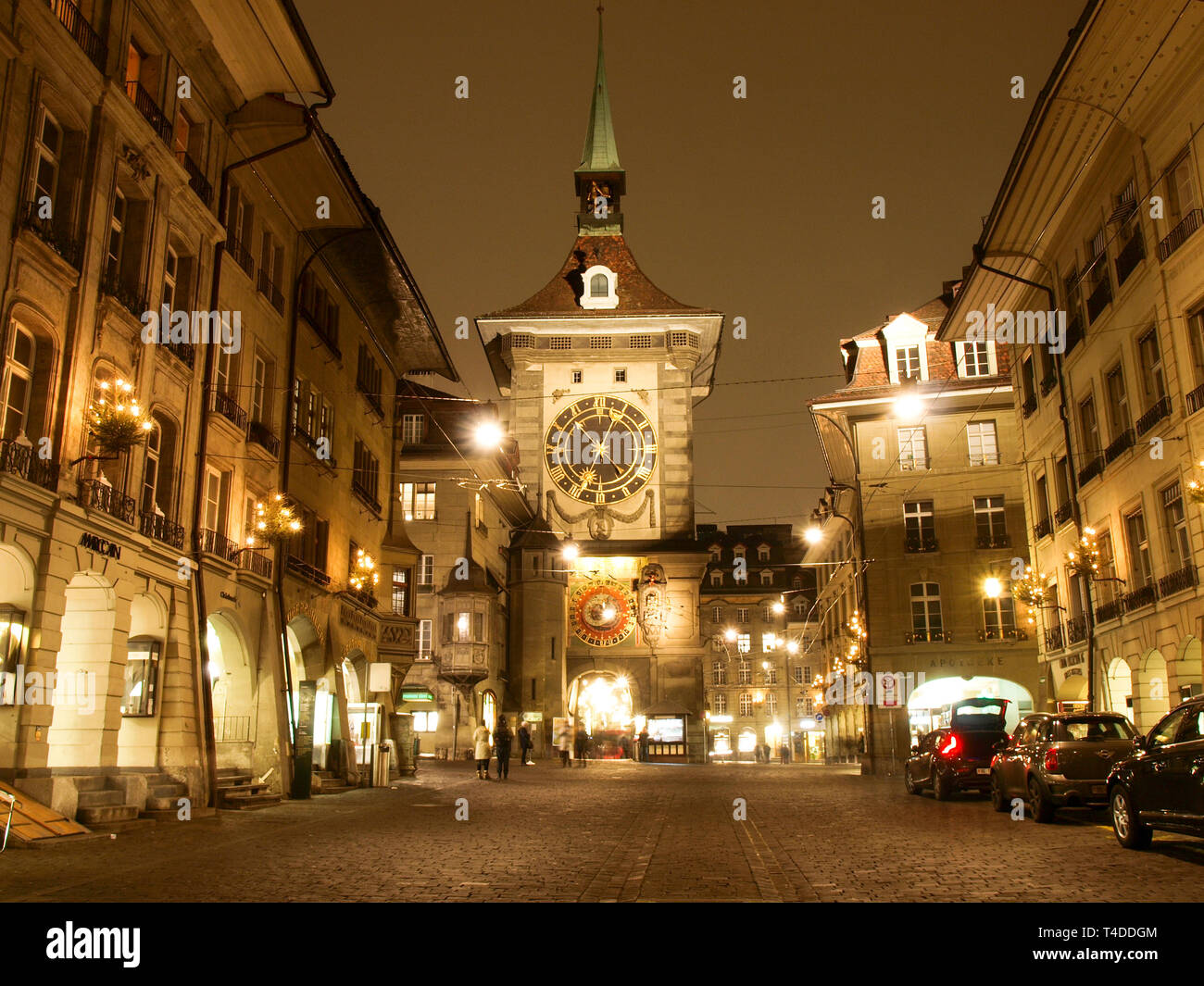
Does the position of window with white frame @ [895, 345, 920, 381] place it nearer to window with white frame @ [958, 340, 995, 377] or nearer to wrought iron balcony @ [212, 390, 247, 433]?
window with white frame @ [958, 340, 995, 377]

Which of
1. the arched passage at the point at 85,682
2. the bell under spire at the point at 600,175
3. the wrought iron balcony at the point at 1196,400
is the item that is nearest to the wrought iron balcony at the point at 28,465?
the arched passage at the point at 85,682

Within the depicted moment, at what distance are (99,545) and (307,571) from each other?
10.3 m

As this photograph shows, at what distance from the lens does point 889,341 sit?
46.8m

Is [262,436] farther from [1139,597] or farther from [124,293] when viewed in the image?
[1139,597]

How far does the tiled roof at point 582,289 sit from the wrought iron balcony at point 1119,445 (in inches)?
1919

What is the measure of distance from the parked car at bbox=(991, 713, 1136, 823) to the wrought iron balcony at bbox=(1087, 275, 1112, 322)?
449 inches

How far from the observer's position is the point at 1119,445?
1010 inches

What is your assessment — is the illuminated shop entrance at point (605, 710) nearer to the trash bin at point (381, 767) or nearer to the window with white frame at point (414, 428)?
the window with white frame at point (414, 428)

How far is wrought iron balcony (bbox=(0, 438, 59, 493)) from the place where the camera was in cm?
1485

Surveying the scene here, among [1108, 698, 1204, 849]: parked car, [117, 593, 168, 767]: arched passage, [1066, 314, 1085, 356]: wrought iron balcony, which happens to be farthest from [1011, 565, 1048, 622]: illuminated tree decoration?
[117, 593, 168, 767]: arched passage

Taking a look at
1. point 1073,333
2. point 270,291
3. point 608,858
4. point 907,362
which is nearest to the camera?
point 608,858

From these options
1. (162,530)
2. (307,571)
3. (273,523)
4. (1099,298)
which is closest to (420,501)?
(307,571)

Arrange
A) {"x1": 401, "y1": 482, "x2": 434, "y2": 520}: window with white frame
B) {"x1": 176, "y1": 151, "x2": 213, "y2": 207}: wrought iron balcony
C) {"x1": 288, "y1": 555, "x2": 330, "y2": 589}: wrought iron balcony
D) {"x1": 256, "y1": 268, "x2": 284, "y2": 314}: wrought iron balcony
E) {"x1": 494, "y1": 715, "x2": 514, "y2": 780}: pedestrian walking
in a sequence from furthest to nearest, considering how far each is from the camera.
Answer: {"x1": 401, "y1": 482, "x2": 434, "y2": 520}: window with white frame → {"x1": 494, "y1": 715, "x2": 514, "y2": 780}: pedestrian walking → {"x1": 288, "y1": 555, "x2": 330, "y2": 589}: wrought iron balcony → {"x1": 256, "y1": 268, "x2": 284, "y2": 314}: wrought iron balcony → {"x1": 176, "y1": 151, "x2": 213, "y2": 207}: wrought iron balcony

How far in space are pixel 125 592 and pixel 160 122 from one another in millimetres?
8554
